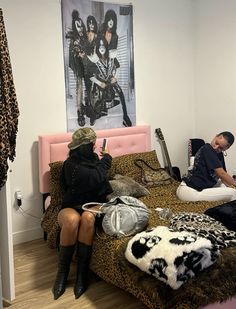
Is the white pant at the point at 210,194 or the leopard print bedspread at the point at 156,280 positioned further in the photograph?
the white pant at the point at 210,194

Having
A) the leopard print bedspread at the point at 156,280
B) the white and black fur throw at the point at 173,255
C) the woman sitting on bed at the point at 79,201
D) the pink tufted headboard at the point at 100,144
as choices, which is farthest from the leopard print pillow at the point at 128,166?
the white and black fur throw at the point at 173,255


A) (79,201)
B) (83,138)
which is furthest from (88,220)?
(83,138)

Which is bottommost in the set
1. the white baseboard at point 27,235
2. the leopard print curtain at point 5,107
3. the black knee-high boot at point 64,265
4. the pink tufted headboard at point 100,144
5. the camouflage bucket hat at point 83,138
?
the white baseboard at point 27,235

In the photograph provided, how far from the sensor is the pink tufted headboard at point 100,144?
11.8ft

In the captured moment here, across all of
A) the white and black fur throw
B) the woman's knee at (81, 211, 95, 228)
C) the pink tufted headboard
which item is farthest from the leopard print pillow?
the white and black fur throw

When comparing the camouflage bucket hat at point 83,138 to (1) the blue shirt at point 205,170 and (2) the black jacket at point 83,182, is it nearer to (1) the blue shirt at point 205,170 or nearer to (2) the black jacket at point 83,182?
(2) the black jacket at point 83,182

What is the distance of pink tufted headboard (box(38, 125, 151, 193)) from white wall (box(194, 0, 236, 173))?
3.07 feet

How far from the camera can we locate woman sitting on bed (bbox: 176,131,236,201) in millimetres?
3383

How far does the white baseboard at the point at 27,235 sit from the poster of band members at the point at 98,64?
3.48 ft

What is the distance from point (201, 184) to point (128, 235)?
3.74 ft

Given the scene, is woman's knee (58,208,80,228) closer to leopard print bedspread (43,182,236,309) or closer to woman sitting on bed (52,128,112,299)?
woman sitting on bed (52,128,112,299)

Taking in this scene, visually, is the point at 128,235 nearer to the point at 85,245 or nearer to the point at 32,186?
the point at 85,245

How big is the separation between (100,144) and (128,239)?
1549 millimetres

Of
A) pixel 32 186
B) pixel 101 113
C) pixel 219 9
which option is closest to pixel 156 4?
pixel 219 9
